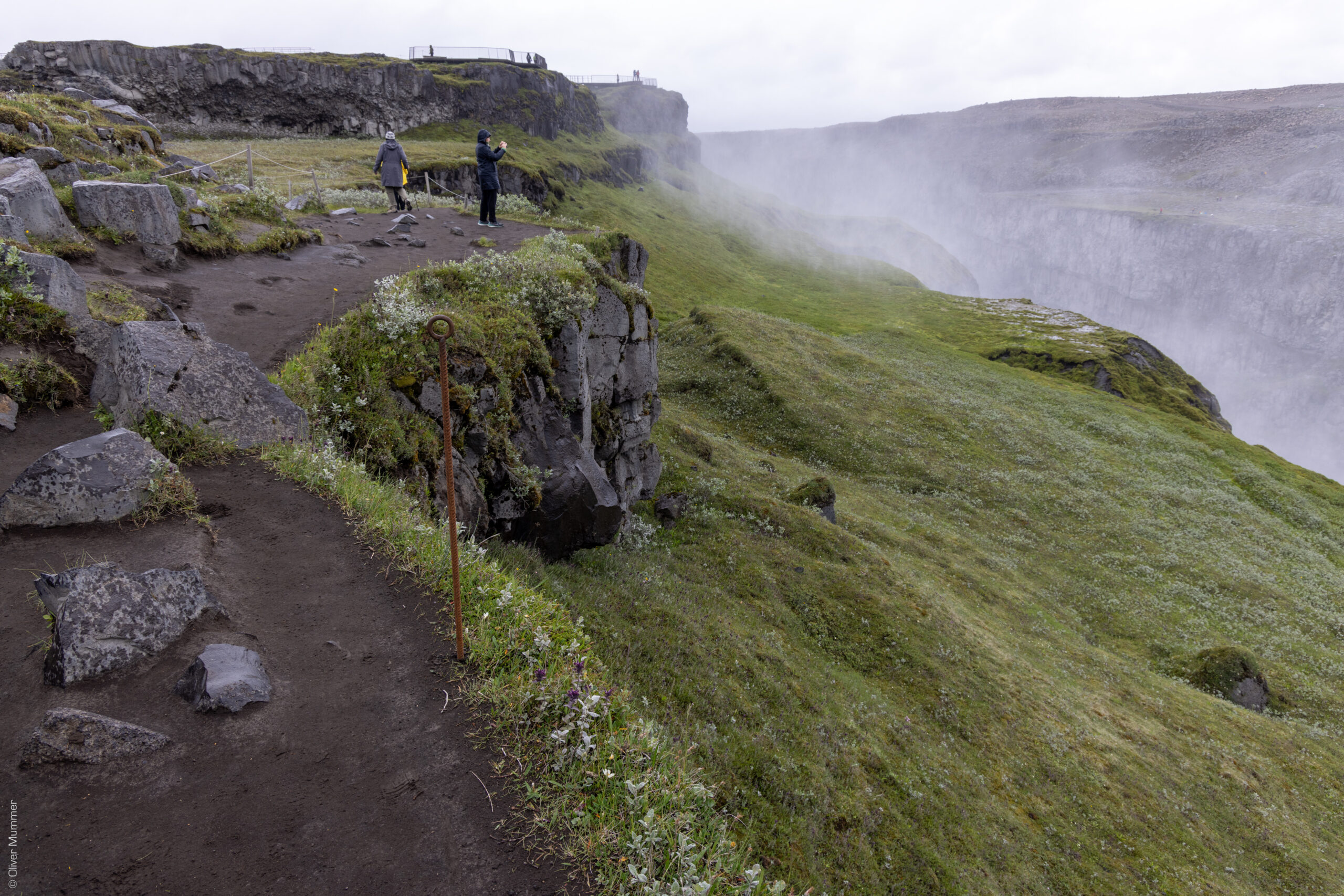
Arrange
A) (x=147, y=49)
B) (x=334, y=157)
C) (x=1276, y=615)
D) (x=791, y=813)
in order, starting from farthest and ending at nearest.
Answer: (x=147, y=49)
(x=334, y=157)
(x=1276, y=615)
(x=791, y=813)

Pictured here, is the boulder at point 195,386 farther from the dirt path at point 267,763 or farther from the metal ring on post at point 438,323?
the metal ring on post at point 438,323

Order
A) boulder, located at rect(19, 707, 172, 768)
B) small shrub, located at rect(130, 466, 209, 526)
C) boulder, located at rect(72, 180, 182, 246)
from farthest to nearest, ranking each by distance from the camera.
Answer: boulder, located at rect(72, 180, 182, 246) → small shrub, located at rect(130, 466, 209, 526) → boulder, located at rect(19, 707, 172, 768)

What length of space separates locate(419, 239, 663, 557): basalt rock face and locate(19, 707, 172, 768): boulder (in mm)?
7866

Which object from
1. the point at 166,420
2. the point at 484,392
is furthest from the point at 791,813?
the point at 166,420

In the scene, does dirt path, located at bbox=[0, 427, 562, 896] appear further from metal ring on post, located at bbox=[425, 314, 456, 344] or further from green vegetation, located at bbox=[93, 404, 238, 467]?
metal ring on post, located at bbox=[425, 314, 456, 344]

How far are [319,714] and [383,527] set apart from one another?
11.4 ft

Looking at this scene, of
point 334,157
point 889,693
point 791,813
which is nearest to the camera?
point 791,813

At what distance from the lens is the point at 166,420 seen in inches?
385

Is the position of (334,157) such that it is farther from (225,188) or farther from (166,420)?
(166,420)

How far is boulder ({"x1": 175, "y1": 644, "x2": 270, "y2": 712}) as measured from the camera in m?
6.12

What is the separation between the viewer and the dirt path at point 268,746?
→ 5008 mm

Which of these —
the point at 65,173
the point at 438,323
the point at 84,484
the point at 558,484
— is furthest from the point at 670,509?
the point at 65,173

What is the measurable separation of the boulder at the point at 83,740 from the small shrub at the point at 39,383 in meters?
7.24

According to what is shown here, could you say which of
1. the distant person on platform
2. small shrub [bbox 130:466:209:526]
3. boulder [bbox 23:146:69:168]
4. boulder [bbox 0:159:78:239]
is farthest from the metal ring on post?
the distant person on platform
